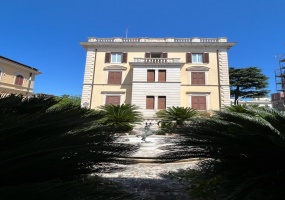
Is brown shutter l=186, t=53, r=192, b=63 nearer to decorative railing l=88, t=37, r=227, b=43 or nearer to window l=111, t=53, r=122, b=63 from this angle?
decorative railing l=88, t=37, r=227, b=43

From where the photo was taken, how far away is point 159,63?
21578 millimetres

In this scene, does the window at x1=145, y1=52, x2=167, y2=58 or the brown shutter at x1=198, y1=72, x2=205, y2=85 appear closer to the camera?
the brown shutter at x1=198, y1=72, x2=205, y2=85

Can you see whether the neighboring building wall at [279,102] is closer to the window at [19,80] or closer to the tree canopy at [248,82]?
the tree canopy at [248,82]

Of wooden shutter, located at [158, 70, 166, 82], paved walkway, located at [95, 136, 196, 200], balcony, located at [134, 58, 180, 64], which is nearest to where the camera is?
paved walkway, located at [95, 136, 196, 200]

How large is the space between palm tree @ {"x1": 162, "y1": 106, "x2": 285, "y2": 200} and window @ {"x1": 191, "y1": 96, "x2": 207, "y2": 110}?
64.7 ft

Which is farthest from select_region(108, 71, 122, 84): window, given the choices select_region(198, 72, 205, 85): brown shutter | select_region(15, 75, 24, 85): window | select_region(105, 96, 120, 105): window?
select_region(15, 75, 24, 85): window

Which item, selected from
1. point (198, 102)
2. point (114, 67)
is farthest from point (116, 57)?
point (198, 102)

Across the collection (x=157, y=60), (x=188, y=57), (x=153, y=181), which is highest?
(x=188, y=57)

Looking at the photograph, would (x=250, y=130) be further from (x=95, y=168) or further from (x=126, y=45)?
(x=126, y=45)

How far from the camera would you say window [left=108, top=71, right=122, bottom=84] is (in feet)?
74.4

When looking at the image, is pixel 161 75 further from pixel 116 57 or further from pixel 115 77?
pixel 116 57

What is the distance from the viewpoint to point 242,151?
1998 millimetres

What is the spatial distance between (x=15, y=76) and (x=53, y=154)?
30.4 m

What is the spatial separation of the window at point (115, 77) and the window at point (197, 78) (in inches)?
324
